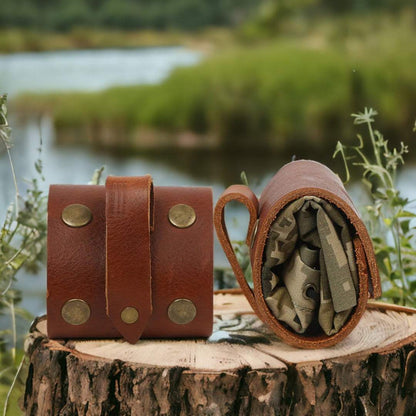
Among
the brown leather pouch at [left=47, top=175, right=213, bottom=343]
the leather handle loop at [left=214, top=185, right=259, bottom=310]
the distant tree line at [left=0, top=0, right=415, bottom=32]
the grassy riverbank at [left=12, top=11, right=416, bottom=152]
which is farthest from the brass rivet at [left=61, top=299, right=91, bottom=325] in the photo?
the distant tree line at [left=0, top=0, right=415, bottom=32]

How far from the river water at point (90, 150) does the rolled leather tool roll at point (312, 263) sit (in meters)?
1.31

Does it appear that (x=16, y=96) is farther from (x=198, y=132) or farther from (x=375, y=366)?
(x=375, y=366)

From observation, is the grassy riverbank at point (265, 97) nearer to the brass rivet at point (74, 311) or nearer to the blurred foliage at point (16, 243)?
the blurred foliage at point (16, 243)

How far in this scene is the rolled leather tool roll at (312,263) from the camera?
3.16 ft

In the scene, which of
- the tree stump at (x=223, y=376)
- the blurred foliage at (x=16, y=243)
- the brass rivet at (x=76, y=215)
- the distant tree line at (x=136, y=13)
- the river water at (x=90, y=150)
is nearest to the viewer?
the tree stump at (x=223, y=376)

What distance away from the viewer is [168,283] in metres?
1.00

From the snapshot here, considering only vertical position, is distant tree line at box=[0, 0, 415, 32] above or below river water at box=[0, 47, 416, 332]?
above

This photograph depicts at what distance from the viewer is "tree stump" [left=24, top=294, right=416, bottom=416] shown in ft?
2.96

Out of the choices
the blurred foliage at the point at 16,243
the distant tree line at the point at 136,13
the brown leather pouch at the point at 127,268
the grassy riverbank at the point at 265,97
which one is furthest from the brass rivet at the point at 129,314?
the distant tree line at the point at 136,13

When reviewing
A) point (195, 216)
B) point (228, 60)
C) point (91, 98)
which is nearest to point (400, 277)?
point (195, 216)

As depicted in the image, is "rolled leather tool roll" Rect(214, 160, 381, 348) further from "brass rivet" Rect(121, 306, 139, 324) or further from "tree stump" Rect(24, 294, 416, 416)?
"brass rivet" Rect(121, 306, 139, 324)

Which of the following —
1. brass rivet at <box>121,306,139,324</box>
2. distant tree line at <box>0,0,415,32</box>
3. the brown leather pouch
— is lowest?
brass rivet at <box>121,306,139,324</box>

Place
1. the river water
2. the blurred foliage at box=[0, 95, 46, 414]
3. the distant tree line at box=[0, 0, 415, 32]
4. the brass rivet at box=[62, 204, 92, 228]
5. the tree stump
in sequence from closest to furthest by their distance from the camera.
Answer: the tree stump, the brass rivet at box=[62, 204, 92, 228], the blurred foliage at box=[0, 95, 46, 414], the river water, the distant tree line at box=[0, 0, 415, 32]

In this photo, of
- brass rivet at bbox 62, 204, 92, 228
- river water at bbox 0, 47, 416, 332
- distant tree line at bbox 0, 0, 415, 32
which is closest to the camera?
brass rivet at bbox 62, 204, 92, 228
